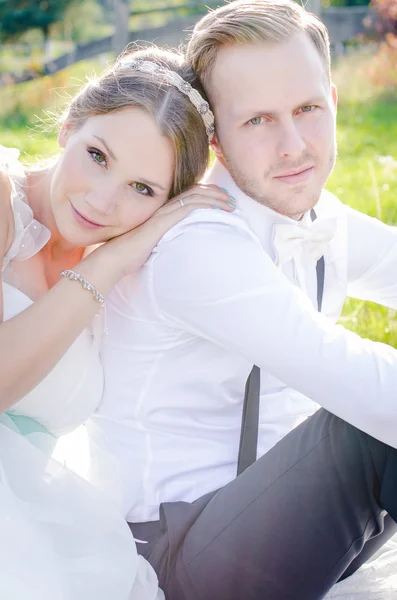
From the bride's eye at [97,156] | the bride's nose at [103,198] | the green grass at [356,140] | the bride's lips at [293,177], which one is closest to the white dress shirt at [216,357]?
the bride's lips at [293,177]

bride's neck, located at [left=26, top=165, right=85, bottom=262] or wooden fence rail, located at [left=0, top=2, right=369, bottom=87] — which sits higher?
bride's neck, located at [left=26, top=165, right=85, bottom=262]

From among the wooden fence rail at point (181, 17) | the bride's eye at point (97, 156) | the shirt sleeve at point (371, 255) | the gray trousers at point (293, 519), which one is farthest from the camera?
the wooden fence rail at point (181, 17)

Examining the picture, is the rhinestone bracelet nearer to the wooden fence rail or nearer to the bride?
the bride

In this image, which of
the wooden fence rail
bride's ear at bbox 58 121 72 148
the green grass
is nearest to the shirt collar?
bride's ear at bbox 58 121 72 148

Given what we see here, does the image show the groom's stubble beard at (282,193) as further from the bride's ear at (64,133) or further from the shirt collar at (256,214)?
the bride's ear at (64,133)

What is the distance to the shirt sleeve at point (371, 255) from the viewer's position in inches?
125

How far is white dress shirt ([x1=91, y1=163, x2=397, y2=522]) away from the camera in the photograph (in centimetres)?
229

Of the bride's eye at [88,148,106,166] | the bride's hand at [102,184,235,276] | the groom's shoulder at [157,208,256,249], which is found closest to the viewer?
the groom's shoulder at [157,208,256,249]

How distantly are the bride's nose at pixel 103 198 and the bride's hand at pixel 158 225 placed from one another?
0.10 meters

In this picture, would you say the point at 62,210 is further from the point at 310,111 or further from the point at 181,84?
the point at 310,111

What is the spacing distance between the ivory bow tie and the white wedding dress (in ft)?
2.06

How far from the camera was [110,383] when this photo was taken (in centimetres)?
264

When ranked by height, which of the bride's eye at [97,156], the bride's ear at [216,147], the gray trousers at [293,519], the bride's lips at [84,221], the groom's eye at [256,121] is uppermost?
the groom's eye at [256,121]

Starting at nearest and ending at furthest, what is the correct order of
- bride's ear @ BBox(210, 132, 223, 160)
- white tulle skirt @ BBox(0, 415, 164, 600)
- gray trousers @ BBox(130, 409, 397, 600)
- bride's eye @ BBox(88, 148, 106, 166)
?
1. white tulle skirt @ BBox(0, 415, 164, 600)
2. gray trousers @ BBox(130, 409, 397, 600)
3. bride's eye @ BBox(88, 148, 106, 166)
4. bride's ear @ BBox(210, 132, 223, 160)
